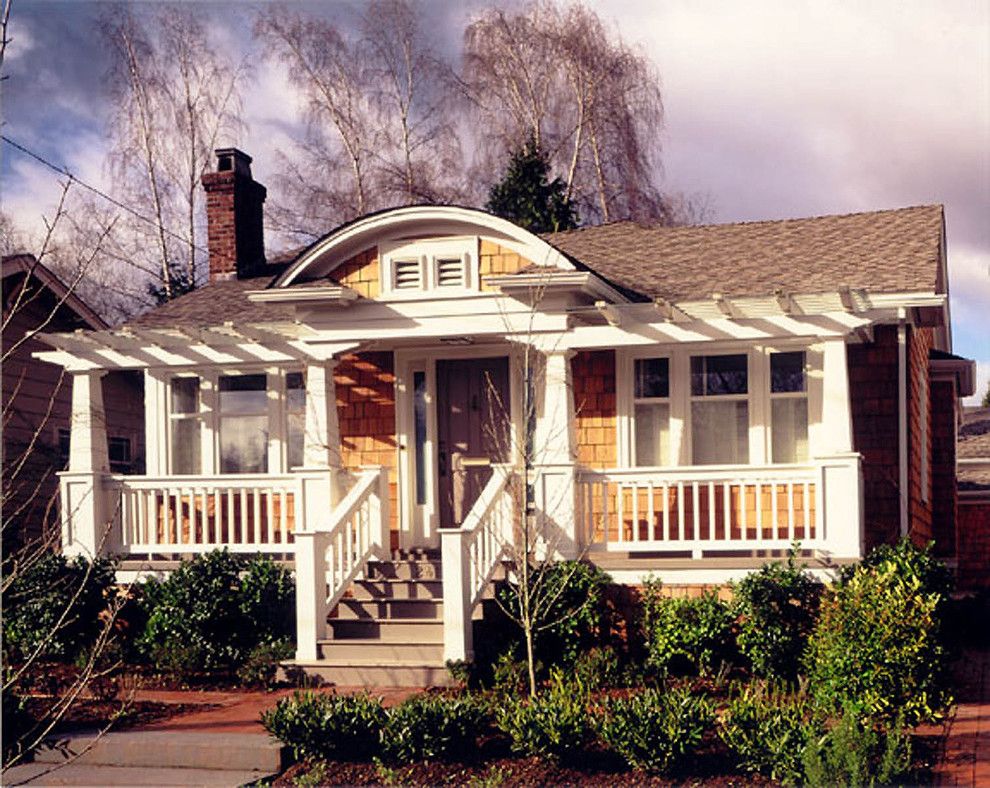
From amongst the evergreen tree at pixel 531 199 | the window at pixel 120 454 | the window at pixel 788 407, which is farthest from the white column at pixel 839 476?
the window at pixel 120 454

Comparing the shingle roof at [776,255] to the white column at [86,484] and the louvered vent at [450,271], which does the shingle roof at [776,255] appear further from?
the white column at [86,484]

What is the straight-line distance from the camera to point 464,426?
14594 millimetres

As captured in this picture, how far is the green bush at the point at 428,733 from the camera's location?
27.6 feet

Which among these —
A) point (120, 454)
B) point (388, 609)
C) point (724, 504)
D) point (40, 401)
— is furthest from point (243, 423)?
point (120, 454)

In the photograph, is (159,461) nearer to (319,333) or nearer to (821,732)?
(319,333)

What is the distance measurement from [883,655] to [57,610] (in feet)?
26.3

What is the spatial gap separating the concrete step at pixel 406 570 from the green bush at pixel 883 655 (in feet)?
15.8

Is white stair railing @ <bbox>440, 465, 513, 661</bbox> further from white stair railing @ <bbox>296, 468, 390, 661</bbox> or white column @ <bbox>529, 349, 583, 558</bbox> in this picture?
white stair railing @ <bbox>296, 468, 390, 661</bbox>

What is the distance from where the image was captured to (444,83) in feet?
98.2

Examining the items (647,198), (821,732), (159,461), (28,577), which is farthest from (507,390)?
(647,198)

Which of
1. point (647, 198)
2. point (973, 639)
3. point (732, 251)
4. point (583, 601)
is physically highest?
point (647, 198)

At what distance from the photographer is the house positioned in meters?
11.9

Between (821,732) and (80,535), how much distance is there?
30.2ft

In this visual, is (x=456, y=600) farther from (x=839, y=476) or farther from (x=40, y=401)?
(x=40, y=401)
